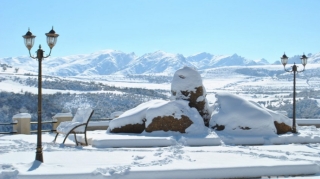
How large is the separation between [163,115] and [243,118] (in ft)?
8.49

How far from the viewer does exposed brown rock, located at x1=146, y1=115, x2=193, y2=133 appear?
41.0 ft

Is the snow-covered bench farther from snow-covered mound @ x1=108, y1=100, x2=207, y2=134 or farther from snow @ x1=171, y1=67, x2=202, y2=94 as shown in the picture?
snow @ x1=171, y1=67, x2=202, y2=94

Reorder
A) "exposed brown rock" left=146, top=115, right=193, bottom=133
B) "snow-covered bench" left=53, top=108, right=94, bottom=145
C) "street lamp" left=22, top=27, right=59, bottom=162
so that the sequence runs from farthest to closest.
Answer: "exposed brown rock" left=146, top=115, right=193, bottom=133 < "snow-covered bench" left=53, top=108, right=94, bottom=145 < "street lamp" left=22, top=27, right=59, bottom=162

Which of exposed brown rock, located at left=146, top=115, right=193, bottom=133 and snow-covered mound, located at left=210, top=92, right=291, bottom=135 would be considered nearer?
exposed brown rock, located at left=146, top=115, right=193, bottom=133

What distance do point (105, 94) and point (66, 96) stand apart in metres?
5.29

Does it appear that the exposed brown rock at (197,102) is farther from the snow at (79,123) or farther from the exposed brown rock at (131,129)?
the snow at (79,123)

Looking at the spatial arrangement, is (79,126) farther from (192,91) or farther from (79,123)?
(192,91)

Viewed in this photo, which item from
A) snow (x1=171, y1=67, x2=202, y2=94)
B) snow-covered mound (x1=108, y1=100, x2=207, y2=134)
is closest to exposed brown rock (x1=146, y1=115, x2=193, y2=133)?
snow-covered mound (x1=108, y1=100, x2=207, y2=134)

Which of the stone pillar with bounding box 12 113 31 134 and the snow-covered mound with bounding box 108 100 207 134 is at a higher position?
the snow-covered mound with bounding box 108 100 207 134

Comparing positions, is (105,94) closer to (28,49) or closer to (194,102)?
(194,102)

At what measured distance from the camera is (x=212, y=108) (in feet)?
46.0

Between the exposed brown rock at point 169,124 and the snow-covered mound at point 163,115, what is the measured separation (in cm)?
6

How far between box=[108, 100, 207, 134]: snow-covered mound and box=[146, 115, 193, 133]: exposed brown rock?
0.21 feet

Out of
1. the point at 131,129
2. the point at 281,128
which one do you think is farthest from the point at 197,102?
the point at 281,128
